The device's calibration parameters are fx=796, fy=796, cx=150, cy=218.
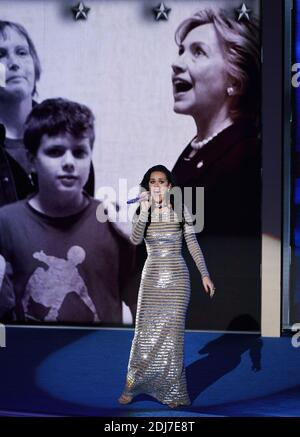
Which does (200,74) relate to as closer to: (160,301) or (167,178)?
(167,178)

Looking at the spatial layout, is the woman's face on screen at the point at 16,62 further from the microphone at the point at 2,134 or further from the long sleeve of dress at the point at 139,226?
the long sleeve of dress at the point at 139,226

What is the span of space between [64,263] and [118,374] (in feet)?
6.05

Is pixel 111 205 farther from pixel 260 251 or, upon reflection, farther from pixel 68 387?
pixel 68 387

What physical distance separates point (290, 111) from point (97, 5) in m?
2.04

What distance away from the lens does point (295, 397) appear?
5465mm

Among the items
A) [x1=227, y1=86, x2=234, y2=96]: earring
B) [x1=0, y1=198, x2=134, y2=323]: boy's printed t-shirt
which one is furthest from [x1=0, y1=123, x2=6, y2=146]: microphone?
[x1=227, y1=86, x2=234, y2=96]: earring

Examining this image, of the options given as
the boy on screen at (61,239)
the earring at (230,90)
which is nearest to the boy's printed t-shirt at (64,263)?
the boy on screen at (61,239)

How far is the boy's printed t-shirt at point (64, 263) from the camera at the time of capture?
7.58m

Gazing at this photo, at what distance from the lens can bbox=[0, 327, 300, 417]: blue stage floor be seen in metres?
5.19

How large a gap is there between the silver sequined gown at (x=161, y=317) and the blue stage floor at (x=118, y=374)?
15 cm

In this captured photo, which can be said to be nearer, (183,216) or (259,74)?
(183,216)
